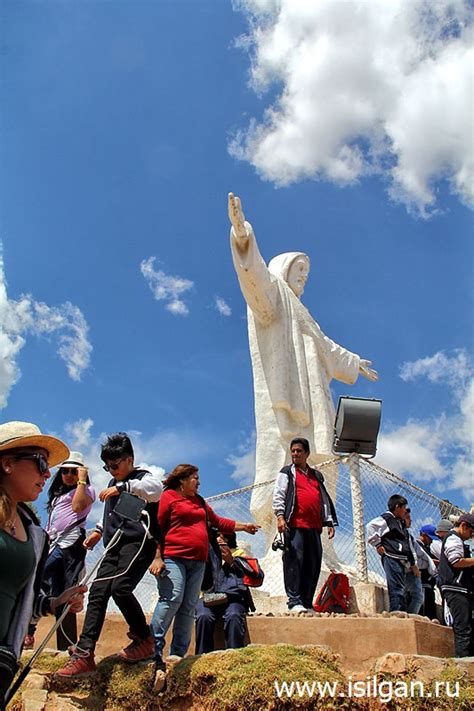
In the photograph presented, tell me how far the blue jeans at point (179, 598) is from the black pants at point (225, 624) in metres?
0.31

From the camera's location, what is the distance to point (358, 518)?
723cm

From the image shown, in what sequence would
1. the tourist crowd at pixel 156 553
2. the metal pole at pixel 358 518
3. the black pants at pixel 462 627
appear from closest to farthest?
1. the tourist crowd at pixel 156 553
2. the black pants at pixel 462 627
3. the metal pole at pixel 358 518

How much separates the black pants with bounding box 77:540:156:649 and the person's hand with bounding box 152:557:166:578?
0.10 m

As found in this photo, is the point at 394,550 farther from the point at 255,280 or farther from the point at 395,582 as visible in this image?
the point at 255,280

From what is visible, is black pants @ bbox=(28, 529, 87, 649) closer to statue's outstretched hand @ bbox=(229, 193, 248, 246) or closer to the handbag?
the handbag

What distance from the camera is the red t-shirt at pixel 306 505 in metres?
5.95

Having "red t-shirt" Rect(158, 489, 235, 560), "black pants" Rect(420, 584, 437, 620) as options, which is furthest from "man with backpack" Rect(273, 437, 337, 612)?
"black pants" Rect(420, 584, 437, 620)

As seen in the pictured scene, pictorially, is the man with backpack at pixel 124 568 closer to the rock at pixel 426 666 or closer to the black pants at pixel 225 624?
the black pants at pixel 225 624

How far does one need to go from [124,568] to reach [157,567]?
21 centimetres

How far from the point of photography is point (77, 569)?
18.8 ft

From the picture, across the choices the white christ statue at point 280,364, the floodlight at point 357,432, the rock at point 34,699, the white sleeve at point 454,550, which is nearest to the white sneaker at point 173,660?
the rock at point 34,699

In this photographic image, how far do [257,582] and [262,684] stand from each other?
4.97 feet

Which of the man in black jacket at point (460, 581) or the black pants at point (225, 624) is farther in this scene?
the man in black jacket at point (460, 581)

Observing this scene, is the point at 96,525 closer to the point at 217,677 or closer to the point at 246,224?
the point at 217,677
